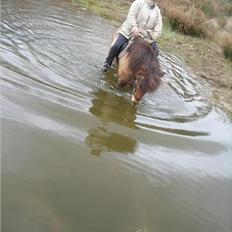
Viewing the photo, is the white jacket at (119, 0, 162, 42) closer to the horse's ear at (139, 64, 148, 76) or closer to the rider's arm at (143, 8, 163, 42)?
the rider's arm at (143, 8, 163, 42)

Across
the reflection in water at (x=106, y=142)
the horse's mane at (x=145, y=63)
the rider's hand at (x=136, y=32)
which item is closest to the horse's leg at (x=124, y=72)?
the horse's mane at (x=145, y=63)

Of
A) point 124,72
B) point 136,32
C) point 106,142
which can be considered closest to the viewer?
point 106,142

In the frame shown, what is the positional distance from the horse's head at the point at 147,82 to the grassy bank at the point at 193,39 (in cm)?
275

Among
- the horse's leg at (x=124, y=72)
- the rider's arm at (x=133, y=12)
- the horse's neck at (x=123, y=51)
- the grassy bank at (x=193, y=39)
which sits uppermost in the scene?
the rider's arm at (x=133, y=12)

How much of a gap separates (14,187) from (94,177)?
2.97 feet

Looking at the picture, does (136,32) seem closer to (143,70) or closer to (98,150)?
(143,70)

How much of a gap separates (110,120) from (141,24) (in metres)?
2.33

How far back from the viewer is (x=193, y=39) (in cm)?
1384

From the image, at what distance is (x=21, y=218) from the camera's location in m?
3.63

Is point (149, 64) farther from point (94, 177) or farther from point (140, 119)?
point (94, 177)

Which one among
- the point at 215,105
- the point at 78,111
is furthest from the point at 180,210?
the point at 215,105

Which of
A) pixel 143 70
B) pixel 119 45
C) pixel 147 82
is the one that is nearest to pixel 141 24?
pixel 119 45

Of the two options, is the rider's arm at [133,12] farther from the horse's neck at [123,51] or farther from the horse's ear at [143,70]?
the horse's ear at [143,70]

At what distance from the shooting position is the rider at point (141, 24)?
299 inches
